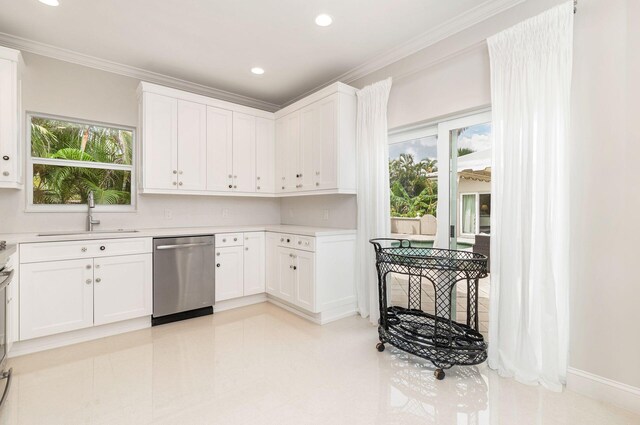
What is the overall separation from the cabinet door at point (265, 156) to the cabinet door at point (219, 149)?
0.39 meters

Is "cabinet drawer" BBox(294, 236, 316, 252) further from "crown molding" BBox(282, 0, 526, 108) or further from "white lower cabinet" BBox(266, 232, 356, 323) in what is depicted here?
"crown molding" BBox(282, 0, 526, 108)

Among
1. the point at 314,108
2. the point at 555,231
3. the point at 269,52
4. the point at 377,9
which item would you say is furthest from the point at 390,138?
the point at 555,231

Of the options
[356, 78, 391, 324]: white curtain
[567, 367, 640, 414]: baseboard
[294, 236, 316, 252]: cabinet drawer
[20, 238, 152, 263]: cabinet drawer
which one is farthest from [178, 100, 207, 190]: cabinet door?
[567, 367, 640, 414]: baseboard

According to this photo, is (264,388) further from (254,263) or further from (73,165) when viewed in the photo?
(73,165)

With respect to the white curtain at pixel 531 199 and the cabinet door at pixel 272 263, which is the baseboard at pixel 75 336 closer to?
the cabinet door at pixel 272 263

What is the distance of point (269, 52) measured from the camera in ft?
10.5

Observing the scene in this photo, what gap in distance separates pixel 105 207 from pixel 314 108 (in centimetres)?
261

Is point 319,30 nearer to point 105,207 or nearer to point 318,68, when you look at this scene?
point 318,68

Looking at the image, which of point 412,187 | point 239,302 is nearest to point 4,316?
point 239,302

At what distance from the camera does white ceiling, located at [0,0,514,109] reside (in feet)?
8.11

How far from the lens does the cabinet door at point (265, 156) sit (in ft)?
13.9

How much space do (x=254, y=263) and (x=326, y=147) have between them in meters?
1.68

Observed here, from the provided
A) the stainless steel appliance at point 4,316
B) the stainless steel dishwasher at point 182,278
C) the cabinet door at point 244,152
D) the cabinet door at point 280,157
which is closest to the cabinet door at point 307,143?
the cabinet door at point 280,157

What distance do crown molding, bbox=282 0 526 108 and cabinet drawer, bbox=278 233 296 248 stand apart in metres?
1.99
